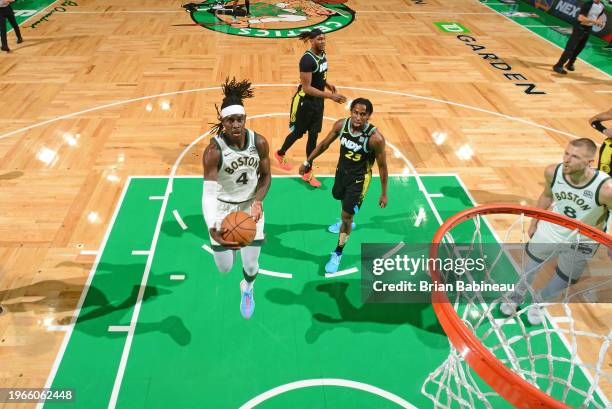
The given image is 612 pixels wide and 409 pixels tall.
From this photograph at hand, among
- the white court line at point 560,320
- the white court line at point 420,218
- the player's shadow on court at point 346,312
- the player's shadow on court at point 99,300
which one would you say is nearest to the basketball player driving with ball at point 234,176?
the player's shadow on court at point 346,312

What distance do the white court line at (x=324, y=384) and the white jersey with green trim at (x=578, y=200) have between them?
2.07 meters

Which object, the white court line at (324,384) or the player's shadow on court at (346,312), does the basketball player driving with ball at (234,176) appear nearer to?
the player's shadow on court at (346,312)

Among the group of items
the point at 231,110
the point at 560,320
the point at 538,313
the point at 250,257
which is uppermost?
the point at 231,110

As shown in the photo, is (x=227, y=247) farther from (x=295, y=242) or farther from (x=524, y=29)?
(x=524, y=29)

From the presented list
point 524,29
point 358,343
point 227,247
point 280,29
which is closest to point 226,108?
point 227,247

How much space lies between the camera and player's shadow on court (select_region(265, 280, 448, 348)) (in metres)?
4.54

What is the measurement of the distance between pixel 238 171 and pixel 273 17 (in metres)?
11.6

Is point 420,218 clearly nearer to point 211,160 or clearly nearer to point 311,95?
point 311,95

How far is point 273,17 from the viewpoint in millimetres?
14047

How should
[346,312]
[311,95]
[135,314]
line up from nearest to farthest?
[135,314] < [346,312] < [311,95]

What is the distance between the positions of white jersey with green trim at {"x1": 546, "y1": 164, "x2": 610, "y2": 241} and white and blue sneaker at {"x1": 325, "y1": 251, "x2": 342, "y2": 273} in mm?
2218

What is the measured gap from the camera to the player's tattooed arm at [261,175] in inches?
156

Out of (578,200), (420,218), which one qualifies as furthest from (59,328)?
(578,200)

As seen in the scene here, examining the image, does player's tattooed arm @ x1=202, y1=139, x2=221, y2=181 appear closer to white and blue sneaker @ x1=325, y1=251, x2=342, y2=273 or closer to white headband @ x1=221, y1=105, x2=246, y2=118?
white headband @ x1=221, y1=105, x2=246, y2=118
